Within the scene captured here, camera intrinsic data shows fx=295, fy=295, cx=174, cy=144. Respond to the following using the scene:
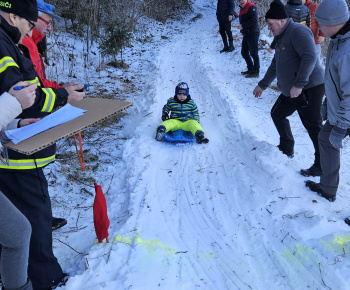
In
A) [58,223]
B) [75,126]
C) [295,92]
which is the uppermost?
[75,126]

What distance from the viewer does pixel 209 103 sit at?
6.65 m

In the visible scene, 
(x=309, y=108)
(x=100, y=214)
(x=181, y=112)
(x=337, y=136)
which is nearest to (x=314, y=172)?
(x=309, y=108)

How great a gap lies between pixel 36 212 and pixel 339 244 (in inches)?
101

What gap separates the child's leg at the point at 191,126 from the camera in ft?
16.5

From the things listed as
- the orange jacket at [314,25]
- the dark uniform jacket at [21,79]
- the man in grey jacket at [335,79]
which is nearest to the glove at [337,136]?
the man in grey jacket at [335,79]

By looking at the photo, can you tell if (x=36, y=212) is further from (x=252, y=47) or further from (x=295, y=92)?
(x=252, y=47)

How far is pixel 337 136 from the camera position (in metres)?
2.88

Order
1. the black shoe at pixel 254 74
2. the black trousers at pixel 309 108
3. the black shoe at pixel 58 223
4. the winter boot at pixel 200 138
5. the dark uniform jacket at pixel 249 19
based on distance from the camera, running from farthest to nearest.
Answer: the black shoe at pixel 254 74
the dark uniform jacket at pixel 249 19
the winter boot at pixel 200 138
the black trousers at pixel 309 108
the black shoe at pixel 58 223

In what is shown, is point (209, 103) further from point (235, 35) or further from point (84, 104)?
point (235, 35)

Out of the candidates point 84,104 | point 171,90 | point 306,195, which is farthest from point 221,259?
point 171,90

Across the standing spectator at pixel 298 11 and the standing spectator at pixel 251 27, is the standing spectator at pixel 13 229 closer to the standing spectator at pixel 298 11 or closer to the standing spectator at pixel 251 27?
the standing spectator at pixel 298 11

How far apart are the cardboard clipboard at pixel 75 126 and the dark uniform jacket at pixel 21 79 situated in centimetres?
20

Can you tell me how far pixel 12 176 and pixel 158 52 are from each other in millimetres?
9867

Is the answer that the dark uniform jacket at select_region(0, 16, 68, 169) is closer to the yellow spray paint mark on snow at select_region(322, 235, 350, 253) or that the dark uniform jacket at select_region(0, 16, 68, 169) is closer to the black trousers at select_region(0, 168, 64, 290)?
the black trousers at select_region(0, 168, 64, 290)
